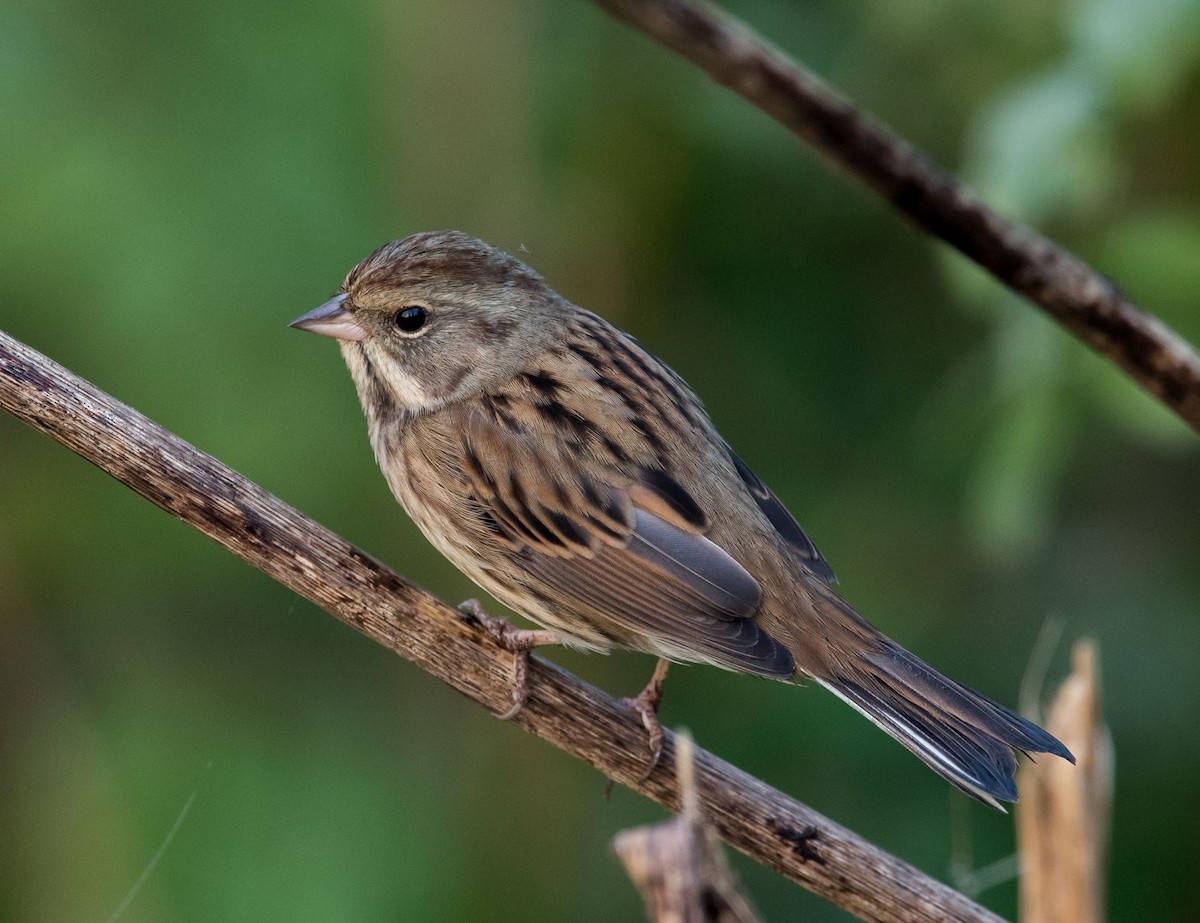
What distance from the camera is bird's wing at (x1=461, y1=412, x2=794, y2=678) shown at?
3.89 meters

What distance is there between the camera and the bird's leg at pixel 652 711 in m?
3.50

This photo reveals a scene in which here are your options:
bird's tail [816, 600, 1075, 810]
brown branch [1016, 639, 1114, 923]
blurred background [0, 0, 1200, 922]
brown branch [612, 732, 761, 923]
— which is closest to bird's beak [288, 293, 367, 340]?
blurred background [0, 0, 1200, 922]

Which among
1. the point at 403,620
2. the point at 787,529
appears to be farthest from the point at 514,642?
the point at 787,529

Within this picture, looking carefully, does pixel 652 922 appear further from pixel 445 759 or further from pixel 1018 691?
pixel 1018 691

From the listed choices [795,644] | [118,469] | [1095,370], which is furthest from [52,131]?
[1095,370]

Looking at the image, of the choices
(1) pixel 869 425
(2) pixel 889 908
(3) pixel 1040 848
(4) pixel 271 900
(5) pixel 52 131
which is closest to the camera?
(3) pixel 1040 848

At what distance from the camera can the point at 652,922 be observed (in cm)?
224

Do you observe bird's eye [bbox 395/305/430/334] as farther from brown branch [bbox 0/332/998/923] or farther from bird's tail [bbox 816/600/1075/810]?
bird's tail [bbox 816/600/1075/810]

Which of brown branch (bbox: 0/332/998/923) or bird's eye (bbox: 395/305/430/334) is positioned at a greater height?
bird's eye (bbox: 395/305/430/334)

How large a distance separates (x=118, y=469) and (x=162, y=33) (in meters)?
2.47

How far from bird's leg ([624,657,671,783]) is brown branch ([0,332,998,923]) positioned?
37 mm

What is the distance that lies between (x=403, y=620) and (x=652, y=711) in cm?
70

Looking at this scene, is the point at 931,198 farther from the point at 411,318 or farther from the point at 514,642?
the point at 411,318

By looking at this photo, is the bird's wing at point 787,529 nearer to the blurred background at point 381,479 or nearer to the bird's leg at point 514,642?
the blurred background at point 381,479
